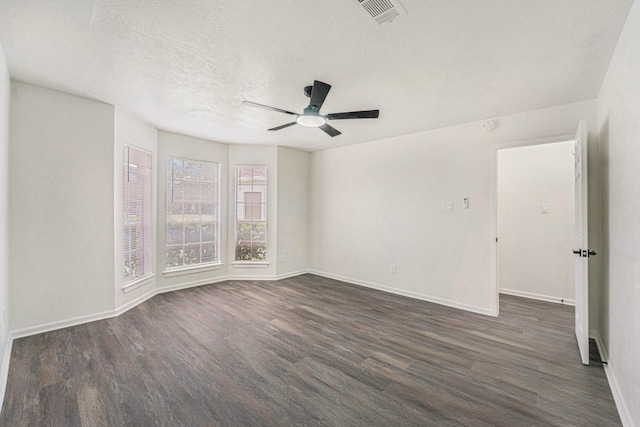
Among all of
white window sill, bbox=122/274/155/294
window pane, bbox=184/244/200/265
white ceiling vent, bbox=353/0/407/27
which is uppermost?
white ceiling vent, bbox=353/0/407/27

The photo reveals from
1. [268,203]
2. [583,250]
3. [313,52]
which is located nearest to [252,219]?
[268,203]

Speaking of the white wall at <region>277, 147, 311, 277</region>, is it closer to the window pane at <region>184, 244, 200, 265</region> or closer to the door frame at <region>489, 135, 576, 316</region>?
the window pane at <region>184, 244, 200, 265</region>

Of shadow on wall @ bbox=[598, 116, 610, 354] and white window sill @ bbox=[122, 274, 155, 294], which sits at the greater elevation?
shadow on wall @ bbox=[598, 116, 610, 354]

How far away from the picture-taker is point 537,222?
4160 millimetres

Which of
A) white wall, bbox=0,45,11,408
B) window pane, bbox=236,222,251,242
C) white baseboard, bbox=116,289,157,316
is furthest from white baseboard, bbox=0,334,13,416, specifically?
window pane, bbox=236,222,251,242

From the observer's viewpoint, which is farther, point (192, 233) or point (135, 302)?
point (192, 233)

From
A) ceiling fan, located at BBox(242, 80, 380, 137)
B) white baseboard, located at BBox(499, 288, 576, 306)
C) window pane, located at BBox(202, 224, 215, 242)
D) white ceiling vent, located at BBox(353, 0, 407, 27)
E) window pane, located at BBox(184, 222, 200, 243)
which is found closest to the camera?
white ceiling vent, located at BBox(353, 0, 407, 27)

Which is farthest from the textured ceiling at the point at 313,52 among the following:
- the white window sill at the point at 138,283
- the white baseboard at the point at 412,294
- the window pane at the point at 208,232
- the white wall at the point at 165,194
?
the white baseboard at the point at 412,294

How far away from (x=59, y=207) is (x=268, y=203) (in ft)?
9.60

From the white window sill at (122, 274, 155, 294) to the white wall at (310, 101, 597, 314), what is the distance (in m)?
2.98

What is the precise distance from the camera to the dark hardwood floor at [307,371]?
1778 mm

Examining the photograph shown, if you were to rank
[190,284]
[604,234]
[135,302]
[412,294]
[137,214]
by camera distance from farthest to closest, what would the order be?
[190,284], [412,294], [137,214], [135,302], [604,234]

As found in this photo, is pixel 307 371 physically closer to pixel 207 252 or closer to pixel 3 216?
pixel 3 216

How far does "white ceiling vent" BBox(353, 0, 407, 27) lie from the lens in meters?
1.58
